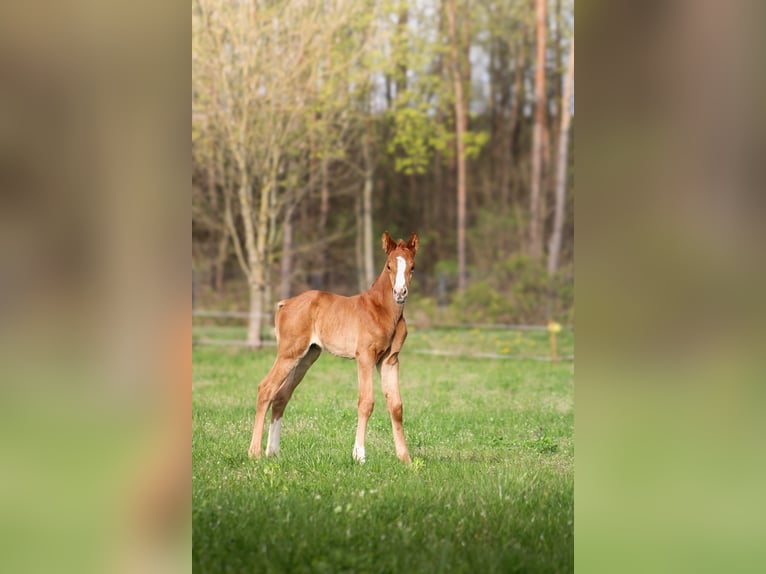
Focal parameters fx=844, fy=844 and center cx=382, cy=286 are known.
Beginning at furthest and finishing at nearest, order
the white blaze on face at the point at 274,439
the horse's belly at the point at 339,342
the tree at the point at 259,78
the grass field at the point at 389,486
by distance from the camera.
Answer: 1. the tree at the point at 259,78
2. the white blaze on face at the point at 274,439
3. the horse's belly at the point at 339,342
4. the grass field at the point at 389,486

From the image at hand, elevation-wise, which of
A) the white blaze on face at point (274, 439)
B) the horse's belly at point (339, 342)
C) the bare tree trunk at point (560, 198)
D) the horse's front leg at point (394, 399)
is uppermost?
the bare tree trunk at point (560, 198)

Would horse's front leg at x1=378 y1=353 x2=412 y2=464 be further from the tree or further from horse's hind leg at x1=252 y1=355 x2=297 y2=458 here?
the tree

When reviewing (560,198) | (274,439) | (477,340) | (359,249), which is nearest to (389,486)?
(274,439)

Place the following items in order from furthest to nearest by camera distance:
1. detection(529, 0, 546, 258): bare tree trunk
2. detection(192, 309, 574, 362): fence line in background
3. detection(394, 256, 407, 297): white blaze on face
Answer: detection(529, 0, 546, 258): bare tree trunk
detection(192, 309, 574, 362): fence line in background
detection(394, 256, 407, 297): white blaze on face

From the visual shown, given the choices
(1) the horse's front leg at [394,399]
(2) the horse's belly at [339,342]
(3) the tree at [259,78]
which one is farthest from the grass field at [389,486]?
(3) the tree at [259,78]

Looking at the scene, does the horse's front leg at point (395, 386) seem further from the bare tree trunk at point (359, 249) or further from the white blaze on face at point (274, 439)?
the bare tree trunk at point (359, 249)

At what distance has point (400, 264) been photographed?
19.2 feet

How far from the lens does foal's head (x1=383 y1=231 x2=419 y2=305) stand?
5840 millimetres

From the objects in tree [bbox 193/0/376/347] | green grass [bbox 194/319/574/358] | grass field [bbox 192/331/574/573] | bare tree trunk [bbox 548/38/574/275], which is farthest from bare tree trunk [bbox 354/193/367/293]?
grass field [bbox 192/331/574/573]

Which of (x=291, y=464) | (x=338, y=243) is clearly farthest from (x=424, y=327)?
(x=291, y=464)

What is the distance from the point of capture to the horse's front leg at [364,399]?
628 centimetres
